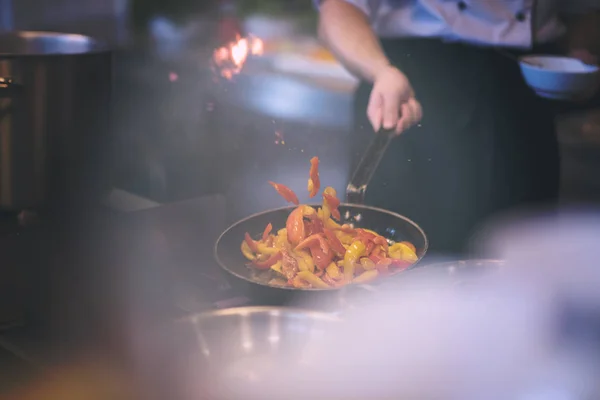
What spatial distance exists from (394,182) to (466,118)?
0.23 m

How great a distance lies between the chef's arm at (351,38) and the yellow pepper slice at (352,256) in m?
0.54

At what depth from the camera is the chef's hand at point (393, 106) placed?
3.33ft

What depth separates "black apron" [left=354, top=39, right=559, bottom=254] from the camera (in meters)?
1.42

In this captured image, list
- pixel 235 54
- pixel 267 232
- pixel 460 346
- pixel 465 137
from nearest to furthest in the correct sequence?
pixel 460 346 < pixel 267 232 < pixel 465 137 < pixel 235 54

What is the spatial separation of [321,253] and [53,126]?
37 centimetres

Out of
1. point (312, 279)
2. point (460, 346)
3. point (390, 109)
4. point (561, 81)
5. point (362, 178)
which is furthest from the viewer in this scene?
point (561, 81)

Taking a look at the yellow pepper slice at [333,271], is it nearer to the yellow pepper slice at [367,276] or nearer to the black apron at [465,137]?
the yellow pepper slice at [367,276]

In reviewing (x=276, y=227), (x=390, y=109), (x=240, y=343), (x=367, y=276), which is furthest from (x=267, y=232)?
(x=390, y=109)

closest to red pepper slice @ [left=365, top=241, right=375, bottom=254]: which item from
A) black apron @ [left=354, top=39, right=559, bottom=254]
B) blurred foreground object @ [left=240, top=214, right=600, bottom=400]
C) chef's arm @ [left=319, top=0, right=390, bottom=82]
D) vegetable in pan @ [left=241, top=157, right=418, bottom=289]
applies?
vegetable in pan @ [left=241, top=157, right=418, bottom=289]

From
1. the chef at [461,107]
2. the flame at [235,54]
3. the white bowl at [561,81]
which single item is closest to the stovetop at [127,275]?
the chef at [461,107]

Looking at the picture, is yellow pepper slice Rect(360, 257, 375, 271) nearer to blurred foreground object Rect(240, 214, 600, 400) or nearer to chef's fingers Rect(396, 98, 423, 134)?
blurred foreground object Rect(240, 214, 600, 400)

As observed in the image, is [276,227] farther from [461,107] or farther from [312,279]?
[461,107]

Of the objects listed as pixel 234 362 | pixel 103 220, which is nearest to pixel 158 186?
pixel 103 220

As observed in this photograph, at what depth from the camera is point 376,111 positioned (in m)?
1.03
